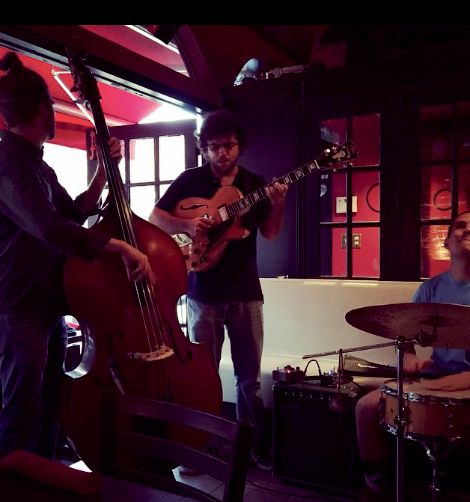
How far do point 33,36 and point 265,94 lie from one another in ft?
6.59

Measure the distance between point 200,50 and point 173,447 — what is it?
133 inches

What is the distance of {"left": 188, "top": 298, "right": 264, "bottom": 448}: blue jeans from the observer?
2.65 m

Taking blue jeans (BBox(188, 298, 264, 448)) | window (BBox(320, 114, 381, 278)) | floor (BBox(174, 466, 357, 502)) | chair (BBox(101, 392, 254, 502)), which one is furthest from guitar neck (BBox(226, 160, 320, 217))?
window (BBox(320, 114, 381, 278))

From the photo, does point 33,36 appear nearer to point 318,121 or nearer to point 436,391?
point 318,121

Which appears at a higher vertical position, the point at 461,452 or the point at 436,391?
the point at 436,391

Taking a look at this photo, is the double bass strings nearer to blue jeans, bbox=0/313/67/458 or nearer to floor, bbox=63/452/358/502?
blue jeans, bbox=0/313/67/458

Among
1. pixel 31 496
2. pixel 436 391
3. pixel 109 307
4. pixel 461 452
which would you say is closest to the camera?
pixel 31 496

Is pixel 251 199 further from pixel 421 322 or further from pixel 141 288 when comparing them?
pixel 421 322

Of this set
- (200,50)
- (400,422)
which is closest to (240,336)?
(400,422)

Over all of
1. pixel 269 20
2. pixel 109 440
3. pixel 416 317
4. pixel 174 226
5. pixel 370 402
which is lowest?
pixel 370 402

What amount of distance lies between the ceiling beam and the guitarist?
2.58 ft

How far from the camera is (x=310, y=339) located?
3479 millimetres

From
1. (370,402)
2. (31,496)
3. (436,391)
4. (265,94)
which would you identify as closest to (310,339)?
(370,402)

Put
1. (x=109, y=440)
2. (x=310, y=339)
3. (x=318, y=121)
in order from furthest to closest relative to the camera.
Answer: (x=318, y=121)
(x=310, y=339)
(x=109, y=440)
